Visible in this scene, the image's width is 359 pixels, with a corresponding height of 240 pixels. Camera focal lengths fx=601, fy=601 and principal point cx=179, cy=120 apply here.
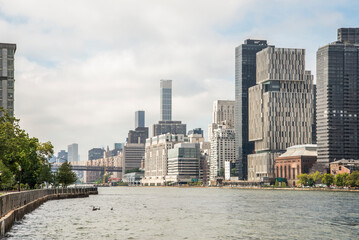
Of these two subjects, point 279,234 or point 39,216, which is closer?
point 279,234

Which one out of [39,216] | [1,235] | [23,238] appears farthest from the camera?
[39,216]

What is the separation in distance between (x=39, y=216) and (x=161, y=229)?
2509 cm

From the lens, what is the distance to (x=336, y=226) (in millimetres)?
85062

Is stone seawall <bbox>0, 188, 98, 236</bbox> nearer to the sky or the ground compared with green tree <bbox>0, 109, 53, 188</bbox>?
nearer to the ground

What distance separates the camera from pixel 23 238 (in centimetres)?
6400

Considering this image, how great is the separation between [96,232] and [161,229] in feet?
30.3

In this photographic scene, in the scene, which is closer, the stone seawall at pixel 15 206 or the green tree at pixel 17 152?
the stone seawall at pixel 15 206

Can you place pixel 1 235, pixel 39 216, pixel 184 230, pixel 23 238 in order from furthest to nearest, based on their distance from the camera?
pixel 39 216
pixel 184 230
pixel 23 238
pixel 1 235

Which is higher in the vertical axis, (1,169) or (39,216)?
(1,169)

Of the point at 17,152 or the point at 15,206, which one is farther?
the point at 17,152

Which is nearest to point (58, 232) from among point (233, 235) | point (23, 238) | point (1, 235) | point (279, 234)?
point (23, 238)

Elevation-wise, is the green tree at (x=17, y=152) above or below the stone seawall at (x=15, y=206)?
above

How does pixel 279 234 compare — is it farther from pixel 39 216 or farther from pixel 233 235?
pixel 39 216

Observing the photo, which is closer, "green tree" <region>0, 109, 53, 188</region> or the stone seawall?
the stone seawall
